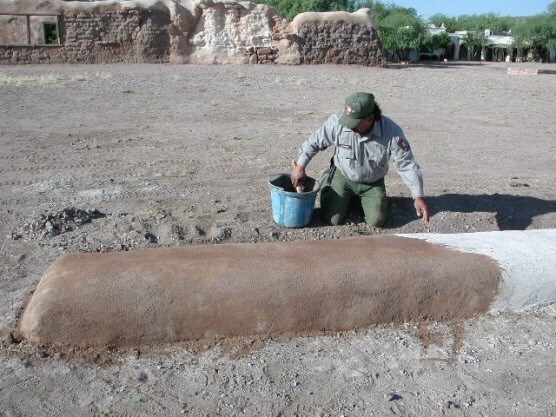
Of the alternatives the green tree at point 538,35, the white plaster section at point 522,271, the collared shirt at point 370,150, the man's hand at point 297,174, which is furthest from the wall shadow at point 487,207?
the green tree at point 538,35

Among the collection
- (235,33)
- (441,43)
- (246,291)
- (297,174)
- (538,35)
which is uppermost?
(538,35)

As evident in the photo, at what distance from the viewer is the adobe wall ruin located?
18969mm

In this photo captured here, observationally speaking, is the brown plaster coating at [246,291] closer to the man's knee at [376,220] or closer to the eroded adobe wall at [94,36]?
the man's knee at [376,220]

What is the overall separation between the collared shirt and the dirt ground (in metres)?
0.47

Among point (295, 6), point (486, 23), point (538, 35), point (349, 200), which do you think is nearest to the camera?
point (349, 200)

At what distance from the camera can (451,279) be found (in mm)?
3389

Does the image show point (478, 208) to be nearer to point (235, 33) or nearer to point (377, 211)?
point (377, 211)

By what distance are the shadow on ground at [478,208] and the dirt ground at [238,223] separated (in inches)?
0.7

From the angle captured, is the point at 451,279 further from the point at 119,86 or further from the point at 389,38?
the point at 389,38

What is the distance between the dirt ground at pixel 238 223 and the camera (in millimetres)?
2775

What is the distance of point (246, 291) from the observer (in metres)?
3.14

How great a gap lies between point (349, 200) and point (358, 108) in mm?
906

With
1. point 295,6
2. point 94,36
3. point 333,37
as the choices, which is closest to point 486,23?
point 295,6

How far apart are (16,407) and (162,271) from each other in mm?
918
